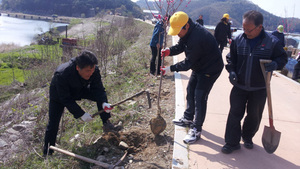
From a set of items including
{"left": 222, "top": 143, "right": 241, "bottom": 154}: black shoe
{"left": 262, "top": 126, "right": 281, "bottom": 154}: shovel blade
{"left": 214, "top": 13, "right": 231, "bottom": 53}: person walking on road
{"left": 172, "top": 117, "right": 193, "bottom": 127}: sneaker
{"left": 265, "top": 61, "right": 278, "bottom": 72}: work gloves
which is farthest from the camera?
{"left": 214, "top": 13, "right": 231, "bottom": 53}: person walking on road

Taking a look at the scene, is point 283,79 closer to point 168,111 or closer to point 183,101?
point 183,101

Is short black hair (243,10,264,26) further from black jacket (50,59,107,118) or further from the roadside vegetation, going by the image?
the roadside vegetation

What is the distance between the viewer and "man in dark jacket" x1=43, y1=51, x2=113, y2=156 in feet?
10.1

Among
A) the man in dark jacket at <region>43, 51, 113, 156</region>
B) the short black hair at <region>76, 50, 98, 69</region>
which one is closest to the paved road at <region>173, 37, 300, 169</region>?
the man in dark jacket at <region>43, 51, 113, 156</region>

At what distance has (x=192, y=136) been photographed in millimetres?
3441

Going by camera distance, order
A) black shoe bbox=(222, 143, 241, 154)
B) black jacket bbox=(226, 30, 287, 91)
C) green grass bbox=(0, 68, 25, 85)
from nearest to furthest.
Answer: black jacket bbox=(226, 30, 287, 91)
black shoe bbox=(222, 143, 241, 154)
green grass bbox=(0, 68, 25, 85)

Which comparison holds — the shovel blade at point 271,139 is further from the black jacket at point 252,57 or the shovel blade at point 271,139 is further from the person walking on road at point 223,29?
the person walking on road at point 223,29

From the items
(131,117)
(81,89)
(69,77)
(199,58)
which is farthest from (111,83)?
(199,58)

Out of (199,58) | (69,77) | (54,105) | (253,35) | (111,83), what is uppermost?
(253,35)

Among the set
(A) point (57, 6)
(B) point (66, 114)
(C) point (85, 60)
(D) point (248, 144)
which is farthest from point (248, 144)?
(A) point (57, 6)

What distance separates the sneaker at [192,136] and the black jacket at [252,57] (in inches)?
38.4

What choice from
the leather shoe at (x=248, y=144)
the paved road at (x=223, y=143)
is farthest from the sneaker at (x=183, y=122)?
the leather shoe at (x=248, y=144)

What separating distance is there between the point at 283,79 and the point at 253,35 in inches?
237

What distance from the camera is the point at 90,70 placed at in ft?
10.2
